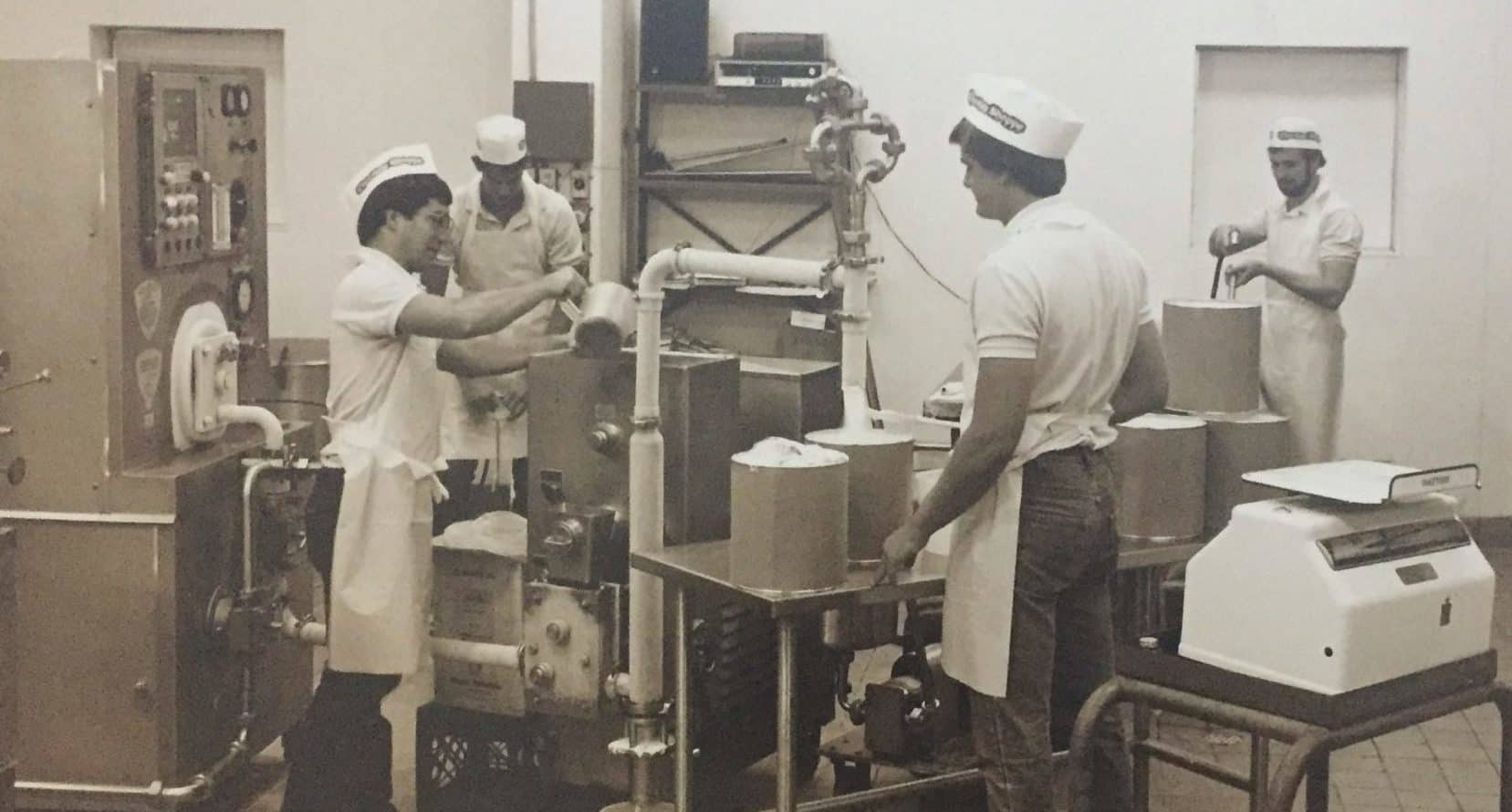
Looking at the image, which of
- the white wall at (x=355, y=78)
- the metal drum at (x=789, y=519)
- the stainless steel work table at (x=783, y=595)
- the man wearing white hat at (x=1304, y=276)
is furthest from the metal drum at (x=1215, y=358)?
the white wall at (x=355, y=78)

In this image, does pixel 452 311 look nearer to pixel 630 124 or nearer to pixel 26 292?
pixel 26 292

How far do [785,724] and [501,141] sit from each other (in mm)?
1972

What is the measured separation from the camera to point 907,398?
6.82 meters

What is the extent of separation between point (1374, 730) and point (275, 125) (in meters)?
5.52

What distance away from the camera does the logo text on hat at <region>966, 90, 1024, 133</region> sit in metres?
2.71

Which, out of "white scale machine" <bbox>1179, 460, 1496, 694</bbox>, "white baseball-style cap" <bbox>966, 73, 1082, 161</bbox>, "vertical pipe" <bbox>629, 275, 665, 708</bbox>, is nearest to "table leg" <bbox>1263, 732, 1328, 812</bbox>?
"white scale machine" <bbox>1179, 460, 1496, 694</bbox>

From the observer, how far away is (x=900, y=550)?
109 inches

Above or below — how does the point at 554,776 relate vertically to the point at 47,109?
below

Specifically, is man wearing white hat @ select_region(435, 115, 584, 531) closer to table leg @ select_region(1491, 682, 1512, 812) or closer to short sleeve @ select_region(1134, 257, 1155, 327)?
short sleeve @ select_region(1134, 257, 1155, 327)

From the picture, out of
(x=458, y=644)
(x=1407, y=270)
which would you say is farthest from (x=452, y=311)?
(x=1407, y=270)

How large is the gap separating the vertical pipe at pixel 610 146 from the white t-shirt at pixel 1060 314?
150 inches

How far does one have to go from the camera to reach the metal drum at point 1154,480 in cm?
329

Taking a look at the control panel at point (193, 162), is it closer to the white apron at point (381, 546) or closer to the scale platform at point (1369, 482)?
the white apron at point (381, 546)

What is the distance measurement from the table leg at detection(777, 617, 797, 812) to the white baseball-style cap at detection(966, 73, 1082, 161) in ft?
2.86
